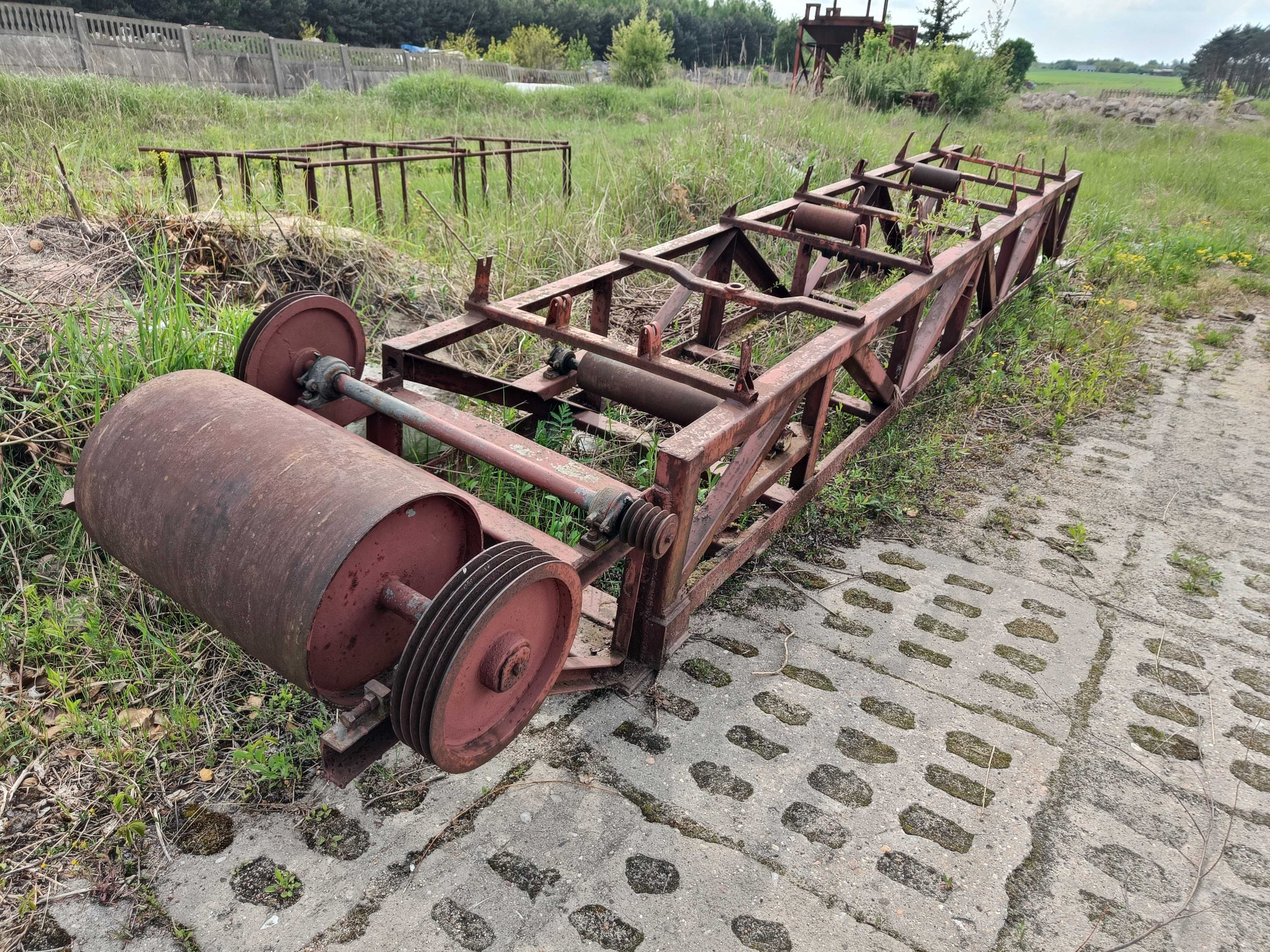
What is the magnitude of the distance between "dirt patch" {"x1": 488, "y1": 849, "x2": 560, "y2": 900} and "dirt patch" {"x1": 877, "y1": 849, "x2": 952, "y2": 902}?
2.61 ft

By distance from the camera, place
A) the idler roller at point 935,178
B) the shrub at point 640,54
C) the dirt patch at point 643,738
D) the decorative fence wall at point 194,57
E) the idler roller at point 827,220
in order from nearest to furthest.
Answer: the dirt patch at point 643,738 < the idler roller at point 827,220 < the idler roller at point 935,178 < the decorative fence wall at point 194,57 < the shrub at point 640,54

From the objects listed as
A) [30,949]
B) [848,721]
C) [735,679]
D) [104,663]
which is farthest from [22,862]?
[848,721]

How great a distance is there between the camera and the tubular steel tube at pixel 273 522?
62.0 inches

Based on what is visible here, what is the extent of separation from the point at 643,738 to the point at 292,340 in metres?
1.56

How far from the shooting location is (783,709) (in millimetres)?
2410

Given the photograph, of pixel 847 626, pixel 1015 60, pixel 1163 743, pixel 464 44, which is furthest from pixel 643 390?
pixel 1015 60

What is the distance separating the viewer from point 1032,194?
16.6 ft

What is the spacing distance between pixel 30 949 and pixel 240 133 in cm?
1146

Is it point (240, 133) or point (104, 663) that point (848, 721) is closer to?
point (104, 663)

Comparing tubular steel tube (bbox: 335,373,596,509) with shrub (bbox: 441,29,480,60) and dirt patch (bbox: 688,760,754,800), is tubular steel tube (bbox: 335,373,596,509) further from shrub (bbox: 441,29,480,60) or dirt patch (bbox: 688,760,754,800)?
shrub (bbox: 441,29,480,60)

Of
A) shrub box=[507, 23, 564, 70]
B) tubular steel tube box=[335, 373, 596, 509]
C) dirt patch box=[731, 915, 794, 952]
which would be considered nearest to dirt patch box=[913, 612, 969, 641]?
dirt patch box=[731, 915, 794, 952]

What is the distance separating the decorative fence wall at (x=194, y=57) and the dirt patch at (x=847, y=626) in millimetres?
15010

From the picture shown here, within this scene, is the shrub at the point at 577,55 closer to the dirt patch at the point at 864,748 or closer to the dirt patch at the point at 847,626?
the dirt patch at the point at 847,626

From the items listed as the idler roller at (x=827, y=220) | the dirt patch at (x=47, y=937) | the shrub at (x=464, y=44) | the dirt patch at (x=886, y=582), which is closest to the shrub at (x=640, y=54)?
the shrub at (x=464, y=44)
